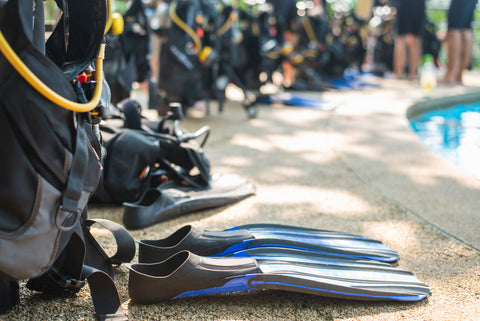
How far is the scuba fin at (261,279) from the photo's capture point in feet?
4.92

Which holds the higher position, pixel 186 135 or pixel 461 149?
pixel 186 135

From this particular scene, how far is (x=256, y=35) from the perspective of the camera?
6.13 m

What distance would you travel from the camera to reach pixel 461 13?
7379 millimetres

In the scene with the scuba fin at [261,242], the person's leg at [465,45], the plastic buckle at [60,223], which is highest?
the person's leg at [465,45]

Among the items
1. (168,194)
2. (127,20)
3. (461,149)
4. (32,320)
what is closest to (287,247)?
(168,194)

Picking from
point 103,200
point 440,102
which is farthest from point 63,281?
point 440,102

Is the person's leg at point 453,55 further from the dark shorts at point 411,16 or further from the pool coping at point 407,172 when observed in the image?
the pool coping at point 407,172

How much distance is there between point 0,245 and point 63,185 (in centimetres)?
19

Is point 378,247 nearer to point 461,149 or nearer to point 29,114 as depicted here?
point 29,114

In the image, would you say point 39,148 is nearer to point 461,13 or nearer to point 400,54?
point 461,13

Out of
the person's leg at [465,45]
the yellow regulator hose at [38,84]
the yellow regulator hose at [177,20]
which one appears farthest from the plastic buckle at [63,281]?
the person's leg at [465,45]

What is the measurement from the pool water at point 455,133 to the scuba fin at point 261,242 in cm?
179

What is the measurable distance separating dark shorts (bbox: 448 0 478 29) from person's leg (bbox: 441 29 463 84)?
108 millimetres

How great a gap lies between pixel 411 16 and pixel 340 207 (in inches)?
277
